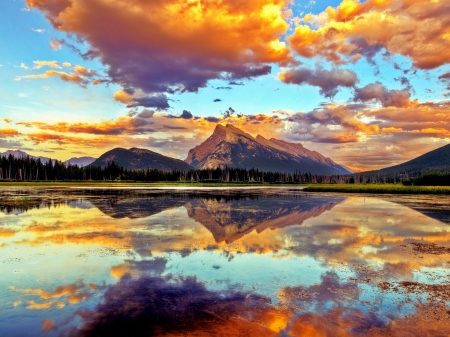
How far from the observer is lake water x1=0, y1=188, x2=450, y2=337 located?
31.9 feet

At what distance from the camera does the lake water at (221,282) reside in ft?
31.9

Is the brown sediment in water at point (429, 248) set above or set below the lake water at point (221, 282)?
below

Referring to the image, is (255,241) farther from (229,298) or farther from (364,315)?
(364,315)

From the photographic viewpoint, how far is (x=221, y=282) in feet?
45.2

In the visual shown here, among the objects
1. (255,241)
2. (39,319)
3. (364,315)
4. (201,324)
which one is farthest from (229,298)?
(255,241)

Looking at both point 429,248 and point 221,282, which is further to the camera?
point 429,248

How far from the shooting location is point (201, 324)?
9.70 meters

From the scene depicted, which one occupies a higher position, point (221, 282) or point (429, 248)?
point (221, 282)

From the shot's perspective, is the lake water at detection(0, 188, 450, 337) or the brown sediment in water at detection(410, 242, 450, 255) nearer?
the lake water at detection(0, 188, 450, 337)

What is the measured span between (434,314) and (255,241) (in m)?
12.9

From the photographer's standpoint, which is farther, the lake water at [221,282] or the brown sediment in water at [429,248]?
the brown sediment in water at [429,248]

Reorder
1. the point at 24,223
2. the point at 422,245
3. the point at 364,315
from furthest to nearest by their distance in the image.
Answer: the point at 24,223 → the point at 422,245 → the point at 364,315

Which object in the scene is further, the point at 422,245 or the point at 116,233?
the point at 116,233

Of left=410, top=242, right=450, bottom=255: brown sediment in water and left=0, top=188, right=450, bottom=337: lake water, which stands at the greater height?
left=0, top=188, right=450, bottom=337: lake water
